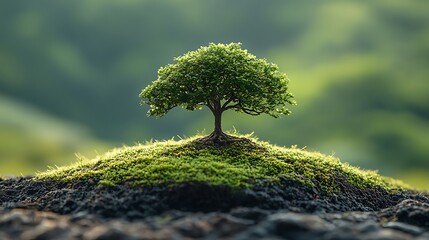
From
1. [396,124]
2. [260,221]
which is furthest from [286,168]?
[396,124]

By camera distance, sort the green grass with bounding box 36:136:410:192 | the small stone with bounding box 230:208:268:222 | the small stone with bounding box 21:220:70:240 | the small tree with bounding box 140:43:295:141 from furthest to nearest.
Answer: the small tree with bounding box 140:43:295:141 → the green grass with bounding box 36:136:410:192 → the small stone with bounding box 230:208:268:222 → the small stone with bounding box 21:220:70:240

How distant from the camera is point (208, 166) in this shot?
51.8 feet

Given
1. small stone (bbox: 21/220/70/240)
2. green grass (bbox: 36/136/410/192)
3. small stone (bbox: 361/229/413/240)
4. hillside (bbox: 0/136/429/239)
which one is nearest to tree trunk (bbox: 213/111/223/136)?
hillside (bbox: 0/136/429/239)

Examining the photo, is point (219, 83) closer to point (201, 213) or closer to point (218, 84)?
point (218, 84)

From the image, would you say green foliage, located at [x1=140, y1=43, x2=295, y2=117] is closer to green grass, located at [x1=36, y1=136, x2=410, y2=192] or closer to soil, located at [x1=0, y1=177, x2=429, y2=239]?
green grass, located at [x1=36, y1=136, x2=410, y2=192]

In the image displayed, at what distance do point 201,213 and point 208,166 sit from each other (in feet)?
9.18

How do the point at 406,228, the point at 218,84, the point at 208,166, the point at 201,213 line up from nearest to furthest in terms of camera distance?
the point at 406,228 → the point at 201,213 → the point at 208,166 → the point at 218,84

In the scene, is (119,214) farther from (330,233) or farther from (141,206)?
(330,233)

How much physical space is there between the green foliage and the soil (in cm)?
Result: 386

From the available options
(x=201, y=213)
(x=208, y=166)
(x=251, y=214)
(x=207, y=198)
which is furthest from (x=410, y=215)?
(x=208, y=166)

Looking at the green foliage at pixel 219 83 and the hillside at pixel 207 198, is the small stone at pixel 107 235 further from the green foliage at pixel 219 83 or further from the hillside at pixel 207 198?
the green foliage at pixel 219 83

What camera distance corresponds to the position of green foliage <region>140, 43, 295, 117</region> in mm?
17891

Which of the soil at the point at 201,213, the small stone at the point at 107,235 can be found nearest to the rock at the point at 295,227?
the soil at the point at 201,213

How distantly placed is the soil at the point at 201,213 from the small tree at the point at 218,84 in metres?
3.89
